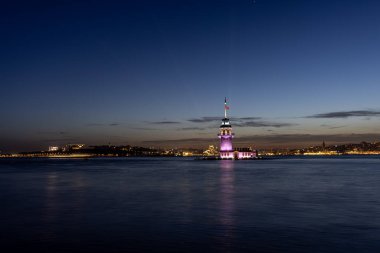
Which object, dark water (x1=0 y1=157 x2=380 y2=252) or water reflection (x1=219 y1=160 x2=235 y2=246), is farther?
water reflection (x1=219 y1=160 x2=235 y2=246)

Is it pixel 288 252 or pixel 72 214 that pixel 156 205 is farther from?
pixel 288 252

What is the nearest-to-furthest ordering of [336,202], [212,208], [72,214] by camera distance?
[72,214] → [212,208] → [336,202]

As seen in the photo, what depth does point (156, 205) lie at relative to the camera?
1441 inches

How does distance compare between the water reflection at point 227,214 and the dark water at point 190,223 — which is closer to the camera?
the dark water at point 190,223

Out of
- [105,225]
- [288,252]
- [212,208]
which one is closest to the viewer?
[288,252]

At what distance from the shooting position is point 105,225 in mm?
26562

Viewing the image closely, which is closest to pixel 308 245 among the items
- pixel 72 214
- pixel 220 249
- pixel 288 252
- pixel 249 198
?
pixel 288 252

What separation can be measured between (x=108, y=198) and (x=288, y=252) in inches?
1008

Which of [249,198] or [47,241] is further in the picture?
[249,198]

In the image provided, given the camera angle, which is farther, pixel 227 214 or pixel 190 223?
pixel 227 214

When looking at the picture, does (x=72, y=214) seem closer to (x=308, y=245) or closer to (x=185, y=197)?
(x=185, y=197)

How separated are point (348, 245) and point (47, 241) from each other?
14.9 m

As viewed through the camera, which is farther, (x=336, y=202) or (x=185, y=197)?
(x=185, y=197)

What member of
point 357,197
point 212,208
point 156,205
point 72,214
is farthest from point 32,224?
point 357,197
